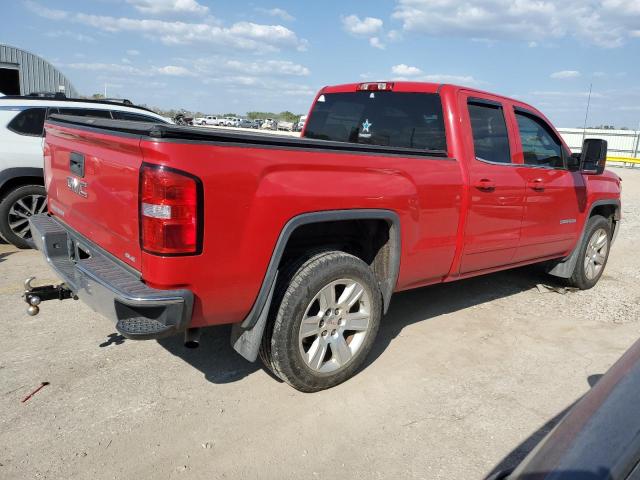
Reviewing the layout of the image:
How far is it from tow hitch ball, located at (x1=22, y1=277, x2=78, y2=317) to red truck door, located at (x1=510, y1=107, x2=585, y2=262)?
3.62 m

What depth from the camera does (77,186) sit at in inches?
126

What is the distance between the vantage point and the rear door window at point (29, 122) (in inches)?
241

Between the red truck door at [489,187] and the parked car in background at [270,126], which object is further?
the parked car in background at [270,126]

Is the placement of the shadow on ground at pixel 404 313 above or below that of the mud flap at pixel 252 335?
below

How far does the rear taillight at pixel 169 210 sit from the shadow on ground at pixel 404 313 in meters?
1.31

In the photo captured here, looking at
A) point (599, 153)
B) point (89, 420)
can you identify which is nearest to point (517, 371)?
point (599, 153)

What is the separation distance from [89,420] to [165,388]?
50 cm

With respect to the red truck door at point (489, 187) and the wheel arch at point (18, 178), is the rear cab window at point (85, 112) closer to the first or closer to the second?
the wheel arch at point (18, 178)

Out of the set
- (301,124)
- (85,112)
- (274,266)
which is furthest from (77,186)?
(301,124)

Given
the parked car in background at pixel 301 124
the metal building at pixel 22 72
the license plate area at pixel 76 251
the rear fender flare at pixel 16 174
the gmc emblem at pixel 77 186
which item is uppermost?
the metal building at pixel 22 72

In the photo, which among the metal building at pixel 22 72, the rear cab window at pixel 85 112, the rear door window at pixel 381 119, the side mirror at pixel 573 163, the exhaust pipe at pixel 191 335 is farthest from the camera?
the metal building at pixel 22 72

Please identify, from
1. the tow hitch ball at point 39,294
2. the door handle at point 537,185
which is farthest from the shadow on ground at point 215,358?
the door handle at point 537,185

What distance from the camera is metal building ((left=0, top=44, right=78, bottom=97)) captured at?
24.4 metres

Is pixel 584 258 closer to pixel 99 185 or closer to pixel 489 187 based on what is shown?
pixel 489 187
